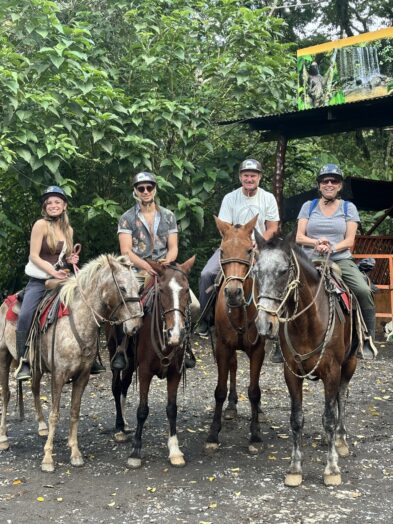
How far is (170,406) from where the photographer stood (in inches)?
229

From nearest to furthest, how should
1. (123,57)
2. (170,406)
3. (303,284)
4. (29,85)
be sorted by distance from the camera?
(303,284) → (170,406) → (29,85) → (123,57)

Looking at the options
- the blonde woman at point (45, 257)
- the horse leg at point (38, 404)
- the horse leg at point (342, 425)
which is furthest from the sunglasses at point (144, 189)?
the horse leg at point (342, 425)

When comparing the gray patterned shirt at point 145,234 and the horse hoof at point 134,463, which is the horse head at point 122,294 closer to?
the gray patterned shirt at point 145,234

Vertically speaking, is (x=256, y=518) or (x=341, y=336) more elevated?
(x=341, y=336)

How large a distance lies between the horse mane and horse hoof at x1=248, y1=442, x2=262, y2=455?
6.98 feet

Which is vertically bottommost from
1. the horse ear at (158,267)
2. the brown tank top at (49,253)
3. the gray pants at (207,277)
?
the gray pants at (207,277)

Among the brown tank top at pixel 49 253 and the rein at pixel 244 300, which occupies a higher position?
the brown tank top at pixel 49 253

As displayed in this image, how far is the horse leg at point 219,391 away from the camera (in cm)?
613

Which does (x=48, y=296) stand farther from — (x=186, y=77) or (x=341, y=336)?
Result: (x=186, y=77)

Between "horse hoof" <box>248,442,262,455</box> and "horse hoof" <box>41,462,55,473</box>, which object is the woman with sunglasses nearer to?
"horse hoof" <box>248,442,262,455</box>

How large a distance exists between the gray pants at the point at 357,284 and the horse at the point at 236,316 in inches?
35.6

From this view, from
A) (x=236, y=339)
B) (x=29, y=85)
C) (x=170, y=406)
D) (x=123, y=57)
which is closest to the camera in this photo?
(x=170, y=406)

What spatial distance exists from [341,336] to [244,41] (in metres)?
7.23

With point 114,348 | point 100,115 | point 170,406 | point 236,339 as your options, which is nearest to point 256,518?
point 170,406
